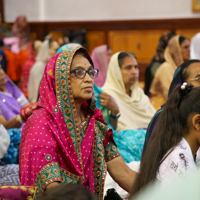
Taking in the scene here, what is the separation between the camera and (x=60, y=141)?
159 centimetres

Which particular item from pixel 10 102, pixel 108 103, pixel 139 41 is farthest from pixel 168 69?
pixel 139 41

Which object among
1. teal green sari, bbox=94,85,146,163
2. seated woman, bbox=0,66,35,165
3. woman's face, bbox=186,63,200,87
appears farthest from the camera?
teal green sari, bbox=94,85,146,163

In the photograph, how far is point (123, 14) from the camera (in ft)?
25.8

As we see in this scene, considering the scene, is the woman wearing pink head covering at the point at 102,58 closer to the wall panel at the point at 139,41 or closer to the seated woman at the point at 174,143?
the seated woman at the point at 174,143

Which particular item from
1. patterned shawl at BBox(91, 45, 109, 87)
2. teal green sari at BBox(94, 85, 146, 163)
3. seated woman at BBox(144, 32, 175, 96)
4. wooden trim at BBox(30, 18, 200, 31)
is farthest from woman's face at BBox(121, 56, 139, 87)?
wooden trim at BBox(30, 18, 200, 31)

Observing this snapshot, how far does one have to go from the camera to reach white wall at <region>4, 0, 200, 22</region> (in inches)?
295

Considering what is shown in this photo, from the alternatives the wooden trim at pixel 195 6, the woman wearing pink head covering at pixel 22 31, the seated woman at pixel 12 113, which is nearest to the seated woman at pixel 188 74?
the seated woman at pixel 12 113

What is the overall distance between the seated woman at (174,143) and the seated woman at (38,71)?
11.9 ft

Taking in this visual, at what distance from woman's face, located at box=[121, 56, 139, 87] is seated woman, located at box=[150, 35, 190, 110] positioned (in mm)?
698

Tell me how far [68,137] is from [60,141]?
0.05 m

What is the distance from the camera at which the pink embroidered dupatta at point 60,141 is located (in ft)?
5.02

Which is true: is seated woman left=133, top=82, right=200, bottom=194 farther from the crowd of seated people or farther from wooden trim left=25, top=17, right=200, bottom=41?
wooden trim left=25, top=17, right=200, bottom=41

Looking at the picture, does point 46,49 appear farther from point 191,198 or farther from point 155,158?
point 191,198

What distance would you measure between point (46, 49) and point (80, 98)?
13.9 feet
